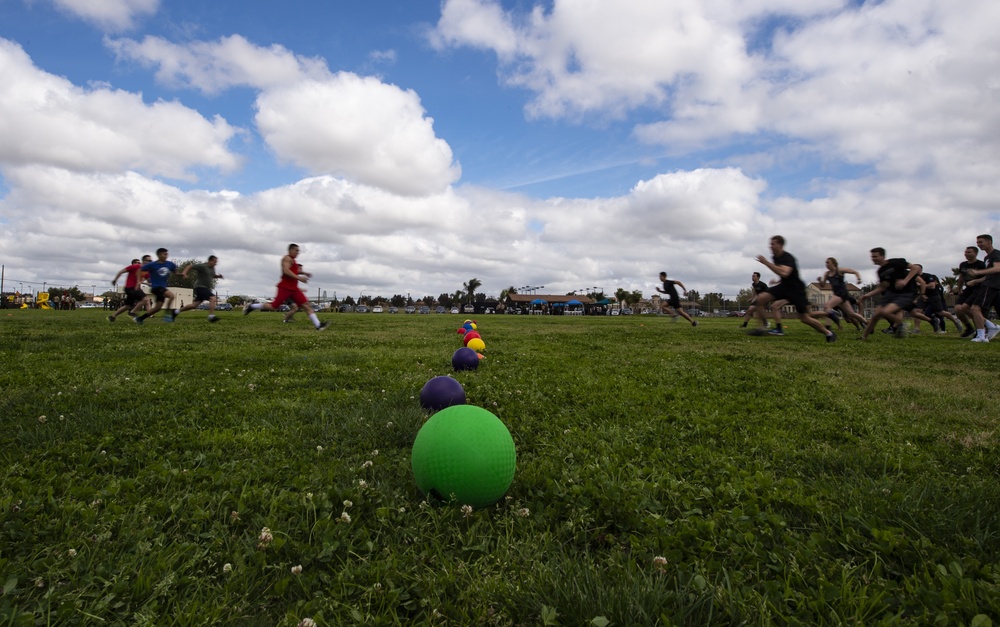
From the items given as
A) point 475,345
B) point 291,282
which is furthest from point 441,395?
point 291,282

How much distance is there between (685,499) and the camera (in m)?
2.91

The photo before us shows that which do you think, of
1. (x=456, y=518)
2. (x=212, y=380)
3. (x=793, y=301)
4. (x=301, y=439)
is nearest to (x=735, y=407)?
(x=456, y=518)

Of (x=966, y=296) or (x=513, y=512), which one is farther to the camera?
(x=966, y=296)

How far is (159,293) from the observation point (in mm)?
15930

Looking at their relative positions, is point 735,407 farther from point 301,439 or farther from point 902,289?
point 902,289

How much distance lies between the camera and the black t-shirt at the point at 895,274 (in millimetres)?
11805

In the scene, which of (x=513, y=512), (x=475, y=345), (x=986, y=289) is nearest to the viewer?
(x=513, y=512)

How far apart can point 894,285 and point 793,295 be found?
2.76 meters

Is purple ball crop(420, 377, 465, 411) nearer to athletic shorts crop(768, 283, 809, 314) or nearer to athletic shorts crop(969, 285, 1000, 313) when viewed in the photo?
athletic shorts crop(768, 283, 809, 314)

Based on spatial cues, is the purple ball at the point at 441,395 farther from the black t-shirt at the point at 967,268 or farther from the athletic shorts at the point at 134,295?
the athletic shorts at the point at 134,295

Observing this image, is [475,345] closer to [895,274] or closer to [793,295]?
[793,295]

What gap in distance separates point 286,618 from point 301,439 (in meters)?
2.23

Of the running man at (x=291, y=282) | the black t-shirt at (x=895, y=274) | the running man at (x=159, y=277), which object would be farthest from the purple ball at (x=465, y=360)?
the running man at (x=159, y=277)

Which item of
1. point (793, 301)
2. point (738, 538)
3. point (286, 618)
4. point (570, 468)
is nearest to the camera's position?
point (286, 618)
